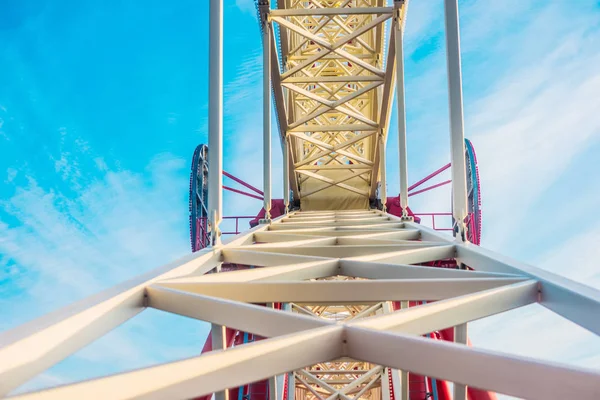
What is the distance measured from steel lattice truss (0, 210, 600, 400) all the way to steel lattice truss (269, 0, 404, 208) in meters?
7.97

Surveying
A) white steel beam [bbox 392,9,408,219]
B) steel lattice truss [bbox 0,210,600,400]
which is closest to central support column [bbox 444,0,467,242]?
steel lattice truss [bbox 0,210,600,400]

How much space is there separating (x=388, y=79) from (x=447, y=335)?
6.63m

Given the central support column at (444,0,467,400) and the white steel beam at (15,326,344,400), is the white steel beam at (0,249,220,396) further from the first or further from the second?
the central support column at (444,0,467,400)

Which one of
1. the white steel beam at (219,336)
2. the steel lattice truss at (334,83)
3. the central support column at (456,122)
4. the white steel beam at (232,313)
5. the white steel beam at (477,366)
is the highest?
the steel lattice truss at (334,83)

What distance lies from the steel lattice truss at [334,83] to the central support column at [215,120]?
5.55 m

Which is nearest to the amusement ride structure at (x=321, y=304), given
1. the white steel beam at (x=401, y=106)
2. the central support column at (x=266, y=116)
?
the central support column at (x=266, y=116)

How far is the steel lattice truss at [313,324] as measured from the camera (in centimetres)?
251

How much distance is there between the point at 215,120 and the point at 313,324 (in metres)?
3.88

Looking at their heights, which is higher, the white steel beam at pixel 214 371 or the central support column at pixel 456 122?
the central support column at pixel 456 122

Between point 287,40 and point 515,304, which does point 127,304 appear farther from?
point 287,40

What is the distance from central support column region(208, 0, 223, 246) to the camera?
20.8 ft

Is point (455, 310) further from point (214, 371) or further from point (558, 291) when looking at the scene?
point (214, 371)

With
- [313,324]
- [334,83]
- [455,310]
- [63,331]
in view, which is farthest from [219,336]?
[334,83]

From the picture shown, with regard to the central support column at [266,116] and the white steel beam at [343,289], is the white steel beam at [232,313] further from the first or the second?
the central support column at [266,116]
